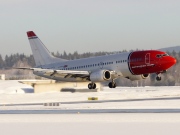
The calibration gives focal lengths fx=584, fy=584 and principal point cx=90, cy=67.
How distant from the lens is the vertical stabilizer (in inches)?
4109

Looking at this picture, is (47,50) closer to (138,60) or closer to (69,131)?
(138,60)

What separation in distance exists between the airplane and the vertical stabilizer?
2.06ft

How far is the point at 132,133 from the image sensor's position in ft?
104

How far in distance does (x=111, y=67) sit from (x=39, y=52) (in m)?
24.4

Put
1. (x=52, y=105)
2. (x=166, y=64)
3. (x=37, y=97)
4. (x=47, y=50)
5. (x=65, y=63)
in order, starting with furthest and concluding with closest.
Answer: (x=47, y=50), (x=65, y=63), (x=37, y=97), (x=166, y=64), (x=52, y=105)

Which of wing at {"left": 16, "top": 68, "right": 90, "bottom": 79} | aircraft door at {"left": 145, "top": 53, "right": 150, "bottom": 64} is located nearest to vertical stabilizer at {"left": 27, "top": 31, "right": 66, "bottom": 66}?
wing at {"left": 16, "top": 68, "right": 90, "bottom": 79}

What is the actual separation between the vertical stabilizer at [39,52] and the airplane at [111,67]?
2.06 ft

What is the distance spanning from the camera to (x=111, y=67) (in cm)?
8731

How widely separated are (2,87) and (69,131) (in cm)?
8325

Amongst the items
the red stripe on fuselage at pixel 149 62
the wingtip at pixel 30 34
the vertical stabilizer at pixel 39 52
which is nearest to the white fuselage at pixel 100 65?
the red stripe on fuselage at pixel 149 62

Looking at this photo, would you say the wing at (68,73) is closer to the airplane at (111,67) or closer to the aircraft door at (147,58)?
the airplane at (111,67)

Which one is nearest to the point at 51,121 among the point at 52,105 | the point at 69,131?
the point at 69,131

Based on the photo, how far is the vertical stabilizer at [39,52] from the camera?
104 m

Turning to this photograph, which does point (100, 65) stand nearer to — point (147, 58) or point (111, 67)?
point (111, 67)
